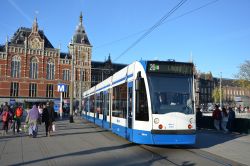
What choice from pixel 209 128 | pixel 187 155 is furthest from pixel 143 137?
pixel 209 128

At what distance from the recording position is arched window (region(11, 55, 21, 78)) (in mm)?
66312

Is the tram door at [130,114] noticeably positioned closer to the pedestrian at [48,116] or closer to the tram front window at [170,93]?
the tram front window at [170,93]

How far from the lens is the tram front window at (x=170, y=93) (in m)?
10.4

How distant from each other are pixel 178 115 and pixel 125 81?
3.20m

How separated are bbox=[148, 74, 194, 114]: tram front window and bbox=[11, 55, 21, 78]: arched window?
60.7 metres

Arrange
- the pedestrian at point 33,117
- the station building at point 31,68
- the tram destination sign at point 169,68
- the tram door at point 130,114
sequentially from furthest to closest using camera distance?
the station building at point 31,68 < the pedestrian at point 33,117 < the tram door at point 130,114 < the tram destination sign at point 169,68

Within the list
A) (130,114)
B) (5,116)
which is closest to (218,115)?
(130,114)

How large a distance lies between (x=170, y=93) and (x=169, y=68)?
96 cm

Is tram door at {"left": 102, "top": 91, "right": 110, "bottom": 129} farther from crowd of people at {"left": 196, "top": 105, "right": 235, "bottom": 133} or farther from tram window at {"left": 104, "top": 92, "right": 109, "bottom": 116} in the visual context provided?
crowd of people at {"left": 196, "top": 105, "right": 235, "bottom": 133}

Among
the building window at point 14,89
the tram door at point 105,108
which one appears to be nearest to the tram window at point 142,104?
the tram door at point 105,108

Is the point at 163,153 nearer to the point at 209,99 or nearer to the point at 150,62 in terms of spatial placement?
the point at 150,62

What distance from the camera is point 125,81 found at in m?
12.9

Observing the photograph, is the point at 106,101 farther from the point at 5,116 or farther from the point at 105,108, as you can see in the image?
the point at 5,116

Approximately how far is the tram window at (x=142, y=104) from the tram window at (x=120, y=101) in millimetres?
1593
